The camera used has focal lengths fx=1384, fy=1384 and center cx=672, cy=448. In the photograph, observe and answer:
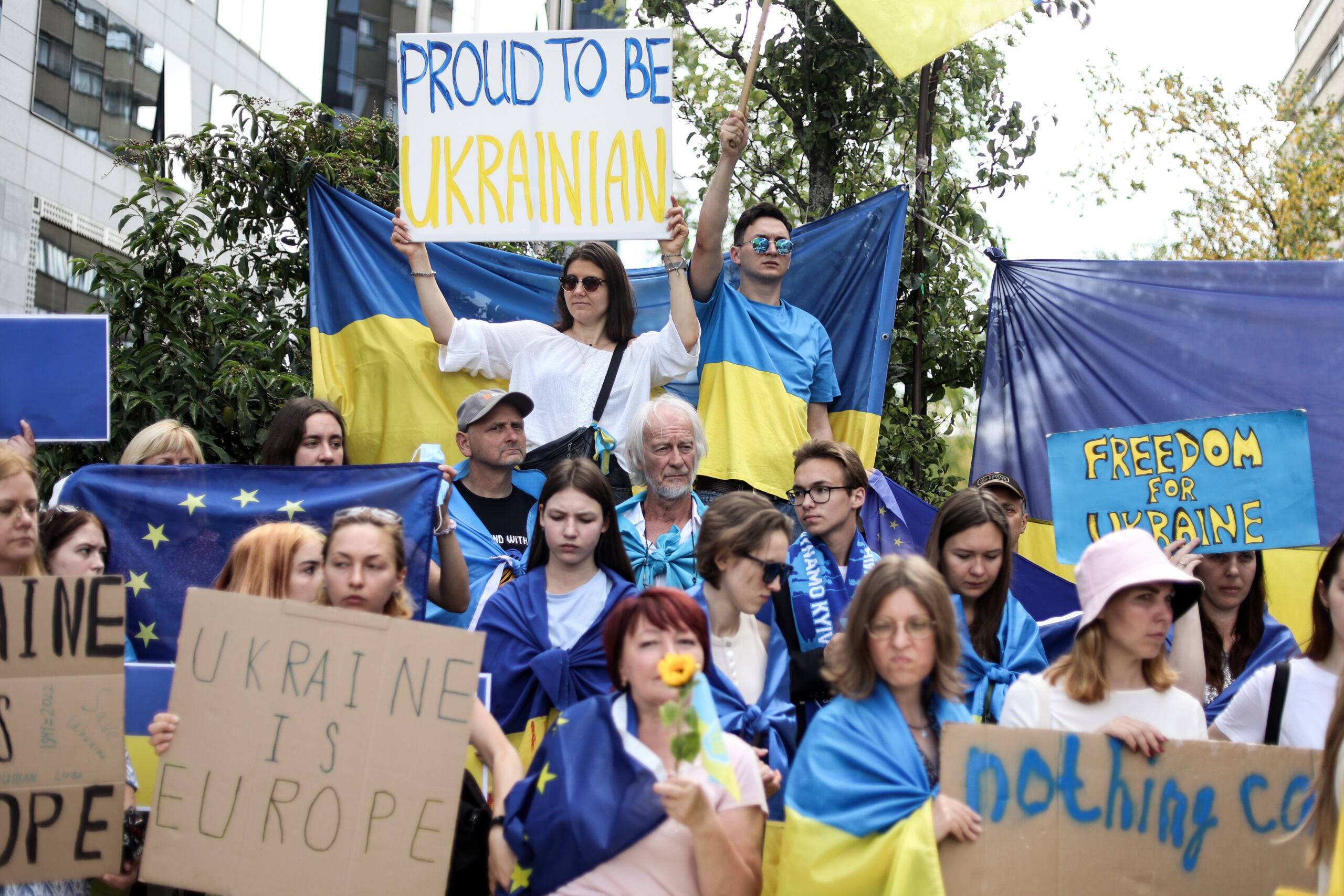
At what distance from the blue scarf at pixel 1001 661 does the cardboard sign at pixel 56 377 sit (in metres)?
3.29

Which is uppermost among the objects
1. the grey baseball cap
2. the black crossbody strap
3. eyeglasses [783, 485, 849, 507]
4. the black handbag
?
the black crossbody strap

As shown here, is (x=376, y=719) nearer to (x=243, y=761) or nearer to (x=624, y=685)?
(x=243, y=761)

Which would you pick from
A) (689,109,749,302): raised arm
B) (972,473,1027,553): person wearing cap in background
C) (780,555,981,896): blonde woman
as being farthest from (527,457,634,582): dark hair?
(689,109,749,302): raised arm

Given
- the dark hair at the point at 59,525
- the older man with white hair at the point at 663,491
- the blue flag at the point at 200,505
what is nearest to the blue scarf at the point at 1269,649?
the older man with white hair at the point at 663,491

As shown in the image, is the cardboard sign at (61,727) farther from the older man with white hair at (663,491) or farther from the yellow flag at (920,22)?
the yellow flag at (920,22)

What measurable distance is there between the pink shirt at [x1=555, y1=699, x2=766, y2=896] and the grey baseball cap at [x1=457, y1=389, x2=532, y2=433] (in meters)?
2.29

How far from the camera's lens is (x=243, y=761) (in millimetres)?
3305

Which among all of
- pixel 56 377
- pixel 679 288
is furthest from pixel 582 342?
pixel 56 377

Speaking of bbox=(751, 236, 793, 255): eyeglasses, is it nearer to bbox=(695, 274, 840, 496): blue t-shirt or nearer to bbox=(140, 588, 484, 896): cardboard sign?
bbox=(695, 274, 840, 496): blue t-shirt

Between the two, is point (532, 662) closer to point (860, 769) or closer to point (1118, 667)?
point (860, 769)

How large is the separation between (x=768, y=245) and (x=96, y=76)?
12.9 meters

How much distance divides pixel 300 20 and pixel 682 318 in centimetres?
1769

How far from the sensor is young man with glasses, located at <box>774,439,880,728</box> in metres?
4.53

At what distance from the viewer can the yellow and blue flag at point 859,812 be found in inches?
122
